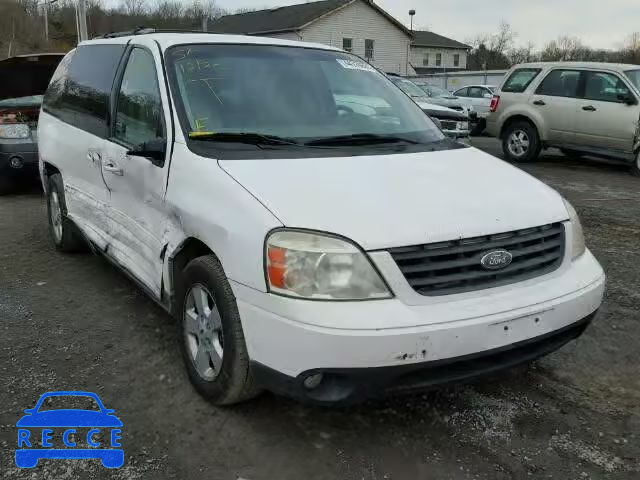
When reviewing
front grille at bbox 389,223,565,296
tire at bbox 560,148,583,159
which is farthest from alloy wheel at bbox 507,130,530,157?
front grille at bbox 389,223,565,296

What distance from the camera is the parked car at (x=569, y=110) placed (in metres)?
10.2

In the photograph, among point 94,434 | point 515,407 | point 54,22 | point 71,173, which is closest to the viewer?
point 94,434

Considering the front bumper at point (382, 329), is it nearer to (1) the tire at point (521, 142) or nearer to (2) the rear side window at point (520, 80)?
(1) the tire at point (521, 142)

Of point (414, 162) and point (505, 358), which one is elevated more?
point (414, 162)

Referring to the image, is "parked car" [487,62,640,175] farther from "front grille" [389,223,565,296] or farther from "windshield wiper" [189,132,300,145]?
"windshield wiper" [189,132,300,145]

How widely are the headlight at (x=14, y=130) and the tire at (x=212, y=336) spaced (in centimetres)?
544

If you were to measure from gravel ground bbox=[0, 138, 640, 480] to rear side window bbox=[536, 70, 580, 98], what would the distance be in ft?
24.7

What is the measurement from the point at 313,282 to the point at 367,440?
2.81 ft

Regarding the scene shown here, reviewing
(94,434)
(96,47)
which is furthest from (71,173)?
(94,434)

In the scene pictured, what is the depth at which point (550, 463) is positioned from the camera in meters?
2.65

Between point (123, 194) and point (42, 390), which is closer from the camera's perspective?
point (42, 390)

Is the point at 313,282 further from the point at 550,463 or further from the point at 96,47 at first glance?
the point at 96,47

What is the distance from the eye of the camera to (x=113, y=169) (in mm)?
3779

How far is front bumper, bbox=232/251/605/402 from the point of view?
2.35 m
